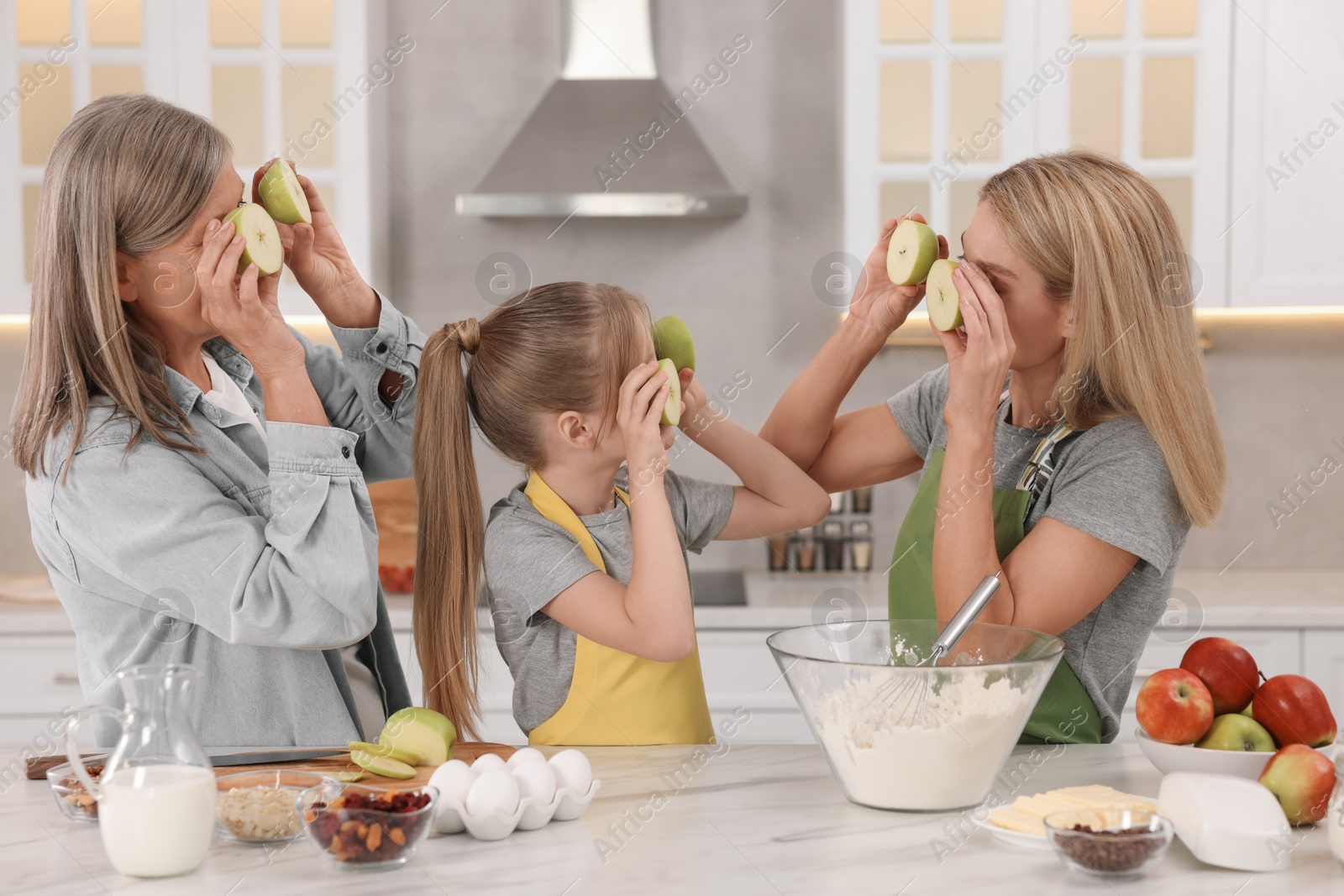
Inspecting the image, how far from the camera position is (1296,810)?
0.99m

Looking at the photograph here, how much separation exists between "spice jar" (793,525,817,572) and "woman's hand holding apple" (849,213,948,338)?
1.47 meters

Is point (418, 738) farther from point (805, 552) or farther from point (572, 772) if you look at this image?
point (805, 552)

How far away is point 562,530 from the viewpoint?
1.42 metres

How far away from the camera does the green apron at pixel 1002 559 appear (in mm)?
1322

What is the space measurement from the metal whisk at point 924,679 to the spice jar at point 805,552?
1.92 m

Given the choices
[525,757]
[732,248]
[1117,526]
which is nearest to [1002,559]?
[1117,526]

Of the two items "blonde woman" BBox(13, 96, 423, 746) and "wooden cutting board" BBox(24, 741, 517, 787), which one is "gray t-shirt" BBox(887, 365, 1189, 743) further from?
"blonde woman" BBox(13, 96, 423, 746)

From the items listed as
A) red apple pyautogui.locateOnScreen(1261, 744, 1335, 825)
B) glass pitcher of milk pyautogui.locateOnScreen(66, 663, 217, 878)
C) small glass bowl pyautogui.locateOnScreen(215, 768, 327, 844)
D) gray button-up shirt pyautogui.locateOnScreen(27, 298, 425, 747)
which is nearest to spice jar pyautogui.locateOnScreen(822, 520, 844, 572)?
gray button-up shirt pyautogui.locateOnScreen(27, 298, 425, 747)

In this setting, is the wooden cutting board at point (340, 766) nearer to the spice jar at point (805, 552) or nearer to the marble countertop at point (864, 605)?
the marble countertop at point (864, 605)

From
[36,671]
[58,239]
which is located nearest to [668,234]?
[36,671]

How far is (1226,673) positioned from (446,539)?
2.87ft

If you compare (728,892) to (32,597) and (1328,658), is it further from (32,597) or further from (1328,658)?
(32,597)

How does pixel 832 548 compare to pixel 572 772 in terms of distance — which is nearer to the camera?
pixel 572 772

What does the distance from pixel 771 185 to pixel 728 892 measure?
2.53 meters
